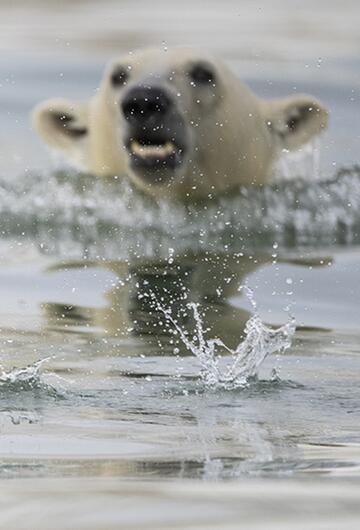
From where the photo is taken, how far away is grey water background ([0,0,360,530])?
3.64m

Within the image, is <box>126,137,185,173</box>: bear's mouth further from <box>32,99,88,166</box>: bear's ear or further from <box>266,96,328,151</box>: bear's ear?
<box>32,99,88,166</box>: bear's ear

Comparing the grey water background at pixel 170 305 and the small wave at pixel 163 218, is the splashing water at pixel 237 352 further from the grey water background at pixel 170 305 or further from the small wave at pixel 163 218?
the small wave at pixel 163 218

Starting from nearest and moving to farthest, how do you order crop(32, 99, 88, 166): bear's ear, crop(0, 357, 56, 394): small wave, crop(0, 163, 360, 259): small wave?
crop(0, 357, 56, 394): small wave, crop(0, 163, 360, 259): small wave, crop(32, 99, 88, 166): bear's ear

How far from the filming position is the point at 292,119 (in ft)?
29.1

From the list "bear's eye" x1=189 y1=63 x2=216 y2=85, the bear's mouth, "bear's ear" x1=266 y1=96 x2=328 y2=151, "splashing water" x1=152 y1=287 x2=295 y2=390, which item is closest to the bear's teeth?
the bear's mouth

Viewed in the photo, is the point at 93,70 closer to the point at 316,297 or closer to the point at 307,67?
the point at 307,67

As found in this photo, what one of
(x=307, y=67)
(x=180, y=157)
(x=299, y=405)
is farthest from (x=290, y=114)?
(x=299, y=405)

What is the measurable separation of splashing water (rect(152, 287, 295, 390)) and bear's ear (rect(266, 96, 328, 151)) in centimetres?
247

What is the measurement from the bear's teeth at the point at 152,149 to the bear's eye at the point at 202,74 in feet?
1.42

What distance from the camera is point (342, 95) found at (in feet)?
35.0

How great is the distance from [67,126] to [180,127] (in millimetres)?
948

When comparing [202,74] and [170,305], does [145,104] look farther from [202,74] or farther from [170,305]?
[170,305]

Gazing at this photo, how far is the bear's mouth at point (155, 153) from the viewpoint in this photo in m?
8.14

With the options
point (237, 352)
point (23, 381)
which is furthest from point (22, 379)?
point (237, 352)
